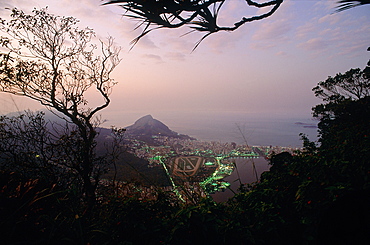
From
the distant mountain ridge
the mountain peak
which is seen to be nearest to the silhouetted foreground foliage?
the distant mountain ridge

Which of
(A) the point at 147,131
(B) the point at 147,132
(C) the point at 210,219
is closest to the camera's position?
(C) the point at 210,219

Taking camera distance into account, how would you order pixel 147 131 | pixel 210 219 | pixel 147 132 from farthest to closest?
pixel 147 131, pixel 147 132, pixel 210 219

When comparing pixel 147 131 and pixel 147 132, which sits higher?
pixel 147 131

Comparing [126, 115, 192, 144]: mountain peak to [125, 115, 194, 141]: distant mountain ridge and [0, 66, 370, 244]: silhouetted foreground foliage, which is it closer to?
[125, 115, 194, 141]: distant mountain ridge

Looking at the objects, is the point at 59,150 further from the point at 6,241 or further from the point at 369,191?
the point at 369,191

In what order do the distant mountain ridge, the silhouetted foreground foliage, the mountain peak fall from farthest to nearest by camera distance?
the mountain peak < the distant mountain ridge < the silhouetted foreground foliage

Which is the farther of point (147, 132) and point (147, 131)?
point (147, 131)

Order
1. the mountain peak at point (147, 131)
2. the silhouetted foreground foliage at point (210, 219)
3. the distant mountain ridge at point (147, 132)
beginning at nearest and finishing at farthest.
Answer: the silhouetted foreground foliage at point (210, 219)
the distant mountain ridge at point (147, 132)
the mountain peak at point (147, 131)

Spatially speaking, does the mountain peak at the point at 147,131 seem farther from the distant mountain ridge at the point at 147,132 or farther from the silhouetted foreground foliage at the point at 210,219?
the silhouetted foreground foliage at the point at 210,219

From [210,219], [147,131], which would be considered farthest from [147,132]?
[210,219]

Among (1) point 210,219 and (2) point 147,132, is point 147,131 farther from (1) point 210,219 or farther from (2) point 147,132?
(1) point 210,219

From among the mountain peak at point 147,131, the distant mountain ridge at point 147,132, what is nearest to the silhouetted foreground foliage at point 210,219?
the distant mountain ridge at point 147,132
